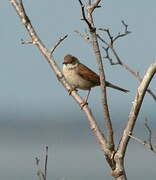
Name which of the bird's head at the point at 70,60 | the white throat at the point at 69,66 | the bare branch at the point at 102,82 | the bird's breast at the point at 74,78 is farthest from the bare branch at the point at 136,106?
the bird's head at the point at 70,60

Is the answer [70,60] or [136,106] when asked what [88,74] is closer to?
[70,60]

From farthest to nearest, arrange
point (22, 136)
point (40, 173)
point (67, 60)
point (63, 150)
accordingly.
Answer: point (22, 136) < point (63, 150) < point (67, 60) < point (40, 173)

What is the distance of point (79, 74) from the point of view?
39.4 feet

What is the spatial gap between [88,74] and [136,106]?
634cm

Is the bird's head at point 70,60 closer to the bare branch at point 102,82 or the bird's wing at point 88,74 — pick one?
the bird's wing at point 88,74

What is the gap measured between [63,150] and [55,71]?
48.3 meters

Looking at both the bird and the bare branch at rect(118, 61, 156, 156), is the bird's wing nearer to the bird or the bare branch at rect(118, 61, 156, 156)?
the bird

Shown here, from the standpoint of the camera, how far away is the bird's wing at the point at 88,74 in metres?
12.1

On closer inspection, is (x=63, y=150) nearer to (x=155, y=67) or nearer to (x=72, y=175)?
(x=72, y=175)

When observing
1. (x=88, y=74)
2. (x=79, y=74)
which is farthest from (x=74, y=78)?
(x=88, y=74)

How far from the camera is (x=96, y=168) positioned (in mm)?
41156

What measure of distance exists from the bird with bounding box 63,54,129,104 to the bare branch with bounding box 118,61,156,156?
5.98m

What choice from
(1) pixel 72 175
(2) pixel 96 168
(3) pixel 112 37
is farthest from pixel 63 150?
(3) pixel 112 37

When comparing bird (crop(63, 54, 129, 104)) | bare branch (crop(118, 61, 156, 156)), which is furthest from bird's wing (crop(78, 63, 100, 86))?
bare branch (crop(118, 61, 156, 156))
